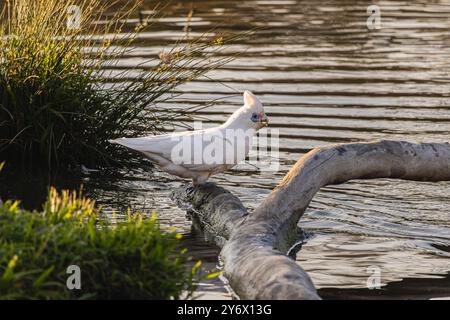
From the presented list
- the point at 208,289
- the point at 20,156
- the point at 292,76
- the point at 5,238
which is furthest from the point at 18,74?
the point at 292,76

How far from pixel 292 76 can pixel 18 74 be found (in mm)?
6315

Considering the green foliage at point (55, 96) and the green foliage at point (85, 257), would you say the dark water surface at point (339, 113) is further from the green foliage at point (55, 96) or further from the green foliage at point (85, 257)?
the green foliage at point (85, 257)

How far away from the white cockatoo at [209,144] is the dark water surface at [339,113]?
0.63 meters

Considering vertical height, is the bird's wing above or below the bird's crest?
below

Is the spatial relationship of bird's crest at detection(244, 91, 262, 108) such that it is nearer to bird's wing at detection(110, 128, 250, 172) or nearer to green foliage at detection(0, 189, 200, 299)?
bird's wing at detection(110, 128, 250, 172)

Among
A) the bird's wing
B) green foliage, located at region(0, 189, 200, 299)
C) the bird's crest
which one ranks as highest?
the bird's crest

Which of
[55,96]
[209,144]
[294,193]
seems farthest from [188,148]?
[55,96]

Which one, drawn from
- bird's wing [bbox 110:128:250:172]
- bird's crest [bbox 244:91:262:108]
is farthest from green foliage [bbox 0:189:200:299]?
bird's crest [bbox 244:91:262:108]

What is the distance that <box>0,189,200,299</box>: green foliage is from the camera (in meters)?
6.26

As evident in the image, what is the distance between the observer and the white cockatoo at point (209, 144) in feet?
31.7

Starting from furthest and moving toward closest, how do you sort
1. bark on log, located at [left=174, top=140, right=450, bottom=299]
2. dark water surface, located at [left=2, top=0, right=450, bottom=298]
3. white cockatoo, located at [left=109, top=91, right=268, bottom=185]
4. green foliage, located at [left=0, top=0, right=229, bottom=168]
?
green foliage, located at [left=0, top=0, right=229, bottom=168] < white cockatoo, located at [left=109, top=91, right=268, bottom=185] < dark water surface, located at [left=2, top=0, right=450, bottom=298] < bark on log, located at [left=174, top=140, right=450, bottom=299]

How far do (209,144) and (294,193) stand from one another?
129 centimetres

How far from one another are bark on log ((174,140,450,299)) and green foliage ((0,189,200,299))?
1.14m

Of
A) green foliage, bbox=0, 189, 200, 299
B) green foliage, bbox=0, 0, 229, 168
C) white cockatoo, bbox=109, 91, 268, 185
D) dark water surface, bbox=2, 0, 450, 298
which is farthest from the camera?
green foliage, bbox=0, 0, 229, 168
